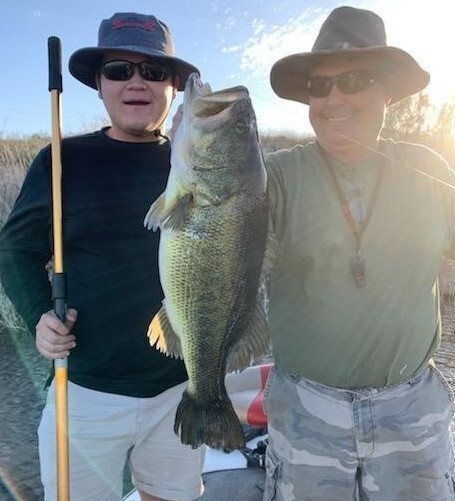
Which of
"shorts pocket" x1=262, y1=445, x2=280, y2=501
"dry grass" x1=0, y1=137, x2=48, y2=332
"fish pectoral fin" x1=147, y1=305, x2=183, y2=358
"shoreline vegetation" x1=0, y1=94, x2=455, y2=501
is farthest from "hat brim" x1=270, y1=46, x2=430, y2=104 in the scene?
"dry grass" x1=0, y1=137, x2=48, y2=332

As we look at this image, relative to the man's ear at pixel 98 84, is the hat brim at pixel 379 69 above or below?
above

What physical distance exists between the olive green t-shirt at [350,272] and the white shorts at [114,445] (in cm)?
69

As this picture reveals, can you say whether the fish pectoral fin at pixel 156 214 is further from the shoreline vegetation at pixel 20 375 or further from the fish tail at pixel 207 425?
the shoreline vegetation at pixel 20 375

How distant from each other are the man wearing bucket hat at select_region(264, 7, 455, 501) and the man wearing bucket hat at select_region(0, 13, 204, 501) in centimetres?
57

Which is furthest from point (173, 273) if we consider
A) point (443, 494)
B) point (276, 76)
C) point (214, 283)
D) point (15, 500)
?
point (15, 500)

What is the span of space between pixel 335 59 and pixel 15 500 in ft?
12.2

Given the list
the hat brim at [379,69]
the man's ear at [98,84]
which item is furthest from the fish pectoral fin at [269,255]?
the man's ear at [98,84]

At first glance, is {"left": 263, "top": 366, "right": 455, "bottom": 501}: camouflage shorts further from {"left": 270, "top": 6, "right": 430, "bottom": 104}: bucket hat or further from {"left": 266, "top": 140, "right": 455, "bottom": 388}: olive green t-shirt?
{"left": 270, "top": 6, "right": 430, "bottom": 104}: bucket hat

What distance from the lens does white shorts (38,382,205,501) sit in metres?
2.46

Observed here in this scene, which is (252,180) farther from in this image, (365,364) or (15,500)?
(15,500)

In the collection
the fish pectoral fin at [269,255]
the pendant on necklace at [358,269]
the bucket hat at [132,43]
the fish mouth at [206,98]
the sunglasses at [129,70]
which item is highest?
the bucket hat at [132,43]

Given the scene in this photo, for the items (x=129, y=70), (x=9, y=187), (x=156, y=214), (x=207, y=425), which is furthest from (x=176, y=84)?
(x=9, y=187)

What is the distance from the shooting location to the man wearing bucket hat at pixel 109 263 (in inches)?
94.8

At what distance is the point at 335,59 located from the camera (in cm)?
221
